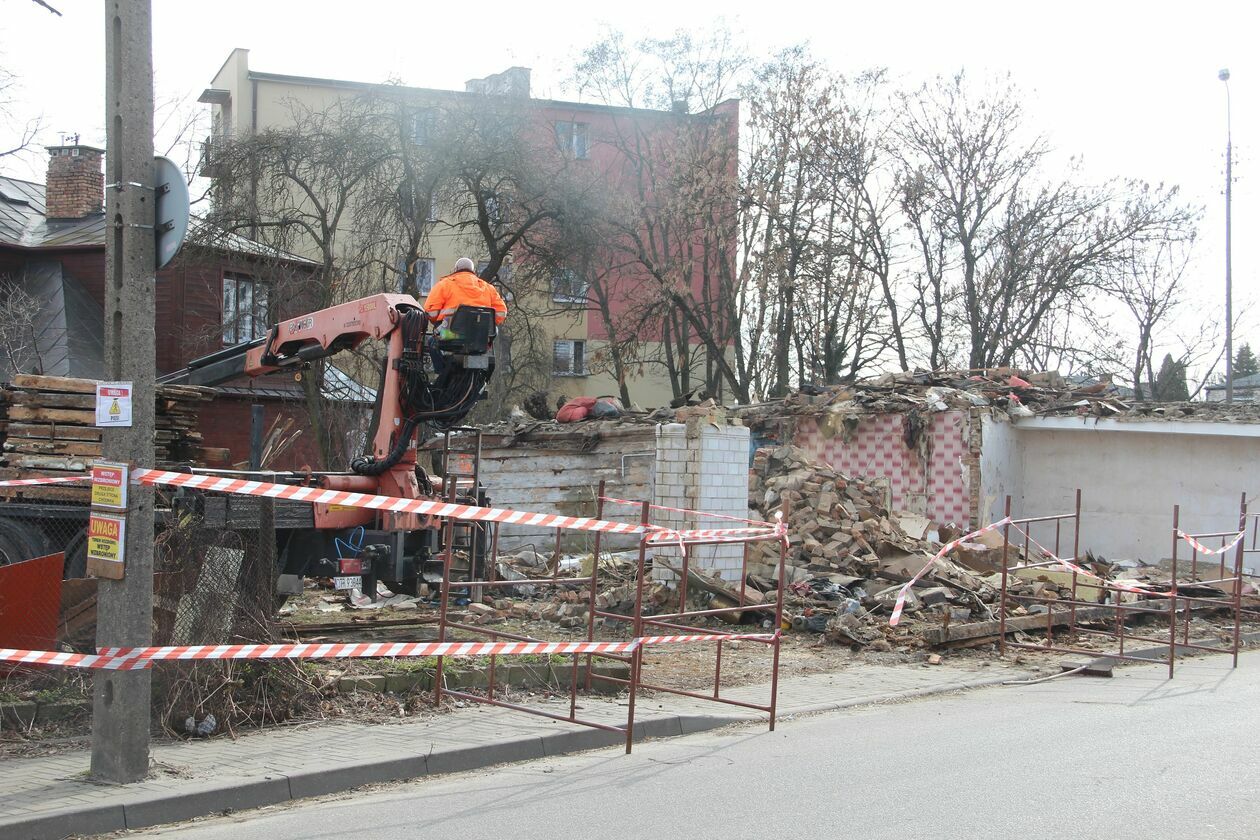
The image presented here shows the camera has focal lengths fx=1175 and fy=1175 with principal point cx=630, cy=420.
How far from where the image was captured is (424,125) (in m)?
22.9

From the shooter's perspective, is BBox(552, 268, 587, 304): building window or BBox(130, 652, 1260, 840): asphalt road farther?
BBox(552, 268, 587, 304): building window

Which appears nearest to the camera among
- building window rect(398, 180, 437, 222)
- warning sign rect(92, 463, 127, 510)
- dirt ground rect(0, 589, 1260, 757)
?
warning sign rect(92, 463, 127, 510)

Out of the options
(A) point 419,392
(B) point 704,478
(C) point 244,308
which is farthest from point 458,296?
(C) point 244,308

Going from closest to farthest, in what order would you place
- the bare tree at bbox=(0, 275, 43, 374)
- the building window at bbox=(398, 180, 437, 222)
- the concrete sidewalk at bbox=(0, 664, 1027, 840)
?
1. the concrete sidewalk at bbox=(0, 664, 1027, 840)
2. the bare tree at bbox=(0, 275, 43, 374)
3. the building window at bbox=(398, 180, 437, 222)

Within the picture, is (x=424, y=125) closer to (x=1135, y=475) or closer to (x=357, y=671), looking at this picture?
(x=357, y=671)

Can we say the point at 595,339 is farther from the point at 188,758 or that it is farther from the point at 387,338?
the point at 188,758

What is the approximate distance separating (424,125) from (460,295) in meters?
13.4

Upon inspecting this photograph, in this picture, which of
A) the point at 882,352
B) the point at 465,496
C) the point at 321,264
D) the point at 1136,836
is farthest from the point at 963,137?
the point at 1136,836

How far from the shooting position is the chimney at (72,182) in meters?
26.5

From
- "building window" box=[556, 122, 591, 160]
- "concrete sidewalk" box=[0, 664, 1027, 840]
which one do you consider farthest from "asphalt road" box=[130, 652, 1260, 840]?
"building window" box=[556, 122, 591, 160]

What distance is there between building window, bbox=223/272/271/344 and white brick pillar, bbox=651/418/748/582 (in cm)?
935

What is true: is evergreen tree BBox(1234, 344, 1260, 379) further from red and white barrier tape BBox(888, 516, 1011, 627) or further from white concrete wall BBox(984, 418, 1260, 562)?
red and white barrier tape BBox(888, 516, 1011, 627)

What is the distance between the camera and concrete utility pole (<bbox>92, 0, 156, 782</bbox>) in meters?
6.50

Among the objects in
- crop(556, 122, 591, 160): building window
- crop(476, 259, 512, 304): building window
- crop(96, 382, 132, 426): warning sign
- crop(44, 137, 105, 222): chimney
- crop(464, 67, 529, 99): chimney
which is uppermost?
crop(556, 122, 591, 160): building window
